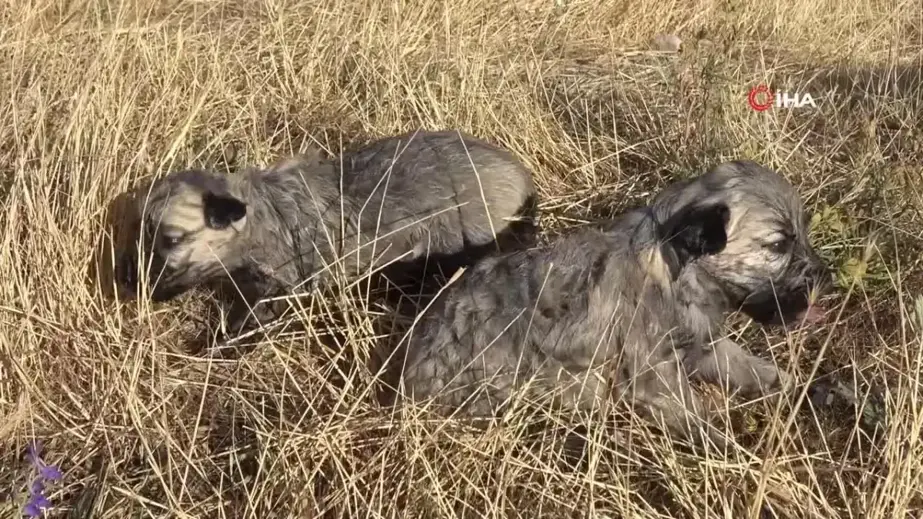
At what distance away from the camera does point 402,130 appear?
564 centimetres

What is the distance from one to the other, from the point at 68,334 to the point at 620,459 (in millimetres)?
2400

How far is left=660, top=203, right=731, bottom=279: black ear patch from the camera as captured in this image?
345 cm

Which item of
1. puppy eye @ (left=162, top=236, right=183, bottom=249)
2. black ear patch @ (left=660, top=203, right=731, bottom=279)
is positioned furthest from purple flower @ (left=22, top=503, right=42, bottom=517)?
black ear patch @ (left=660, top=203, right=731, bottom=279)

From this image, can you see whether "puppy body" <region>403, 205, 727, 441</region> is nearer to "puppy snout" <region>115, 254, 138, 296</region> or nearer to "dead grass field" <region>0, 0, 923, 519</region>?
"dead grass field" <region>0, 0, 923, 519</region>

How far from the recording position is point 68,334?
384 cm

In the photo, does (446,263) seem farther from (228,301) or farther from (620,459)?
(620,459)

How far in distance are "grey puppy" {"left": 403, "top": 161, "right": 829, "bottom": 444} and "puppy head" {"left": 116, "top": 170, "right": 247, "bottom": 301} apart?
1.23 m

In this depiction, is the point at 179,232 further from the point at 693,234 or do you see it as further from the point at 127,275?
the point at 693,234

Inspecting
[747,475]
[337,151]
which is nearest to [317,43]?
[337,151]

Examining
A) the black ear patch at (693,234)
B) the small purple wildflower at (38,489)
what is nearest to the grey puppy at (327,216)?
the black ear patch at (693,234)

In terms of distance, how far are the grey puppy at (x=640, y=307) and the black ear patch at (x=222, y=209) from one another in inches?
43.8

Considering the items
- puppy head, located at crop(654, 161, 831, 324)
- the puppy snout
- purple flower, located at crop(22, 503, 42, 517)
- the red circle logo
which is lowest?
the puppy snout

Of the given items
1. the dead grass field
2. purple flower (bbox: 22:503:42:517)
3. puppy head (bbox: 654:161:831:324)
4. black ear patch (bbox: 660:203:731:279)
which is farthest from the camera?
puppy head (bbox: 654:161:831:324)

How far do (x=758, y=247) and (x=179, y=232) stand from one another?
2.62 meters
